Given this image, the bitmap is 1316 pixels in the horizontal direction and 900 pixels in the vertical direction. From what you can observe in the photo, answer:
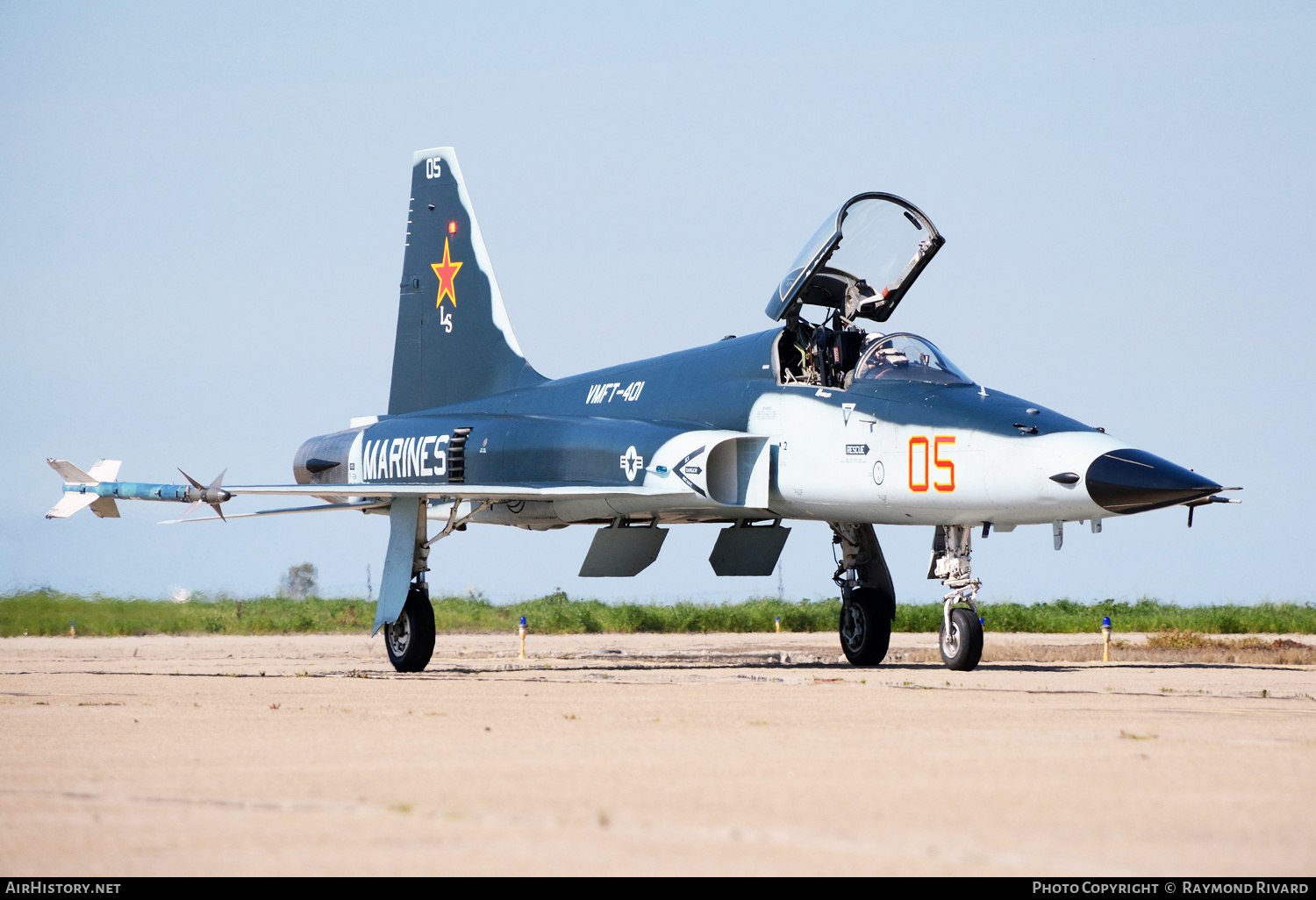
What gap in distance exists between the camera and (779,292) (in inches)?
581

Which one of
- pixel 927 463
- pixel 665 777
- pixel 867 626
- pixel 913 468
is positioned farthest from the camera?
pixel 867 626

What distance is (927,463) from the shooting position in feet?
42.4

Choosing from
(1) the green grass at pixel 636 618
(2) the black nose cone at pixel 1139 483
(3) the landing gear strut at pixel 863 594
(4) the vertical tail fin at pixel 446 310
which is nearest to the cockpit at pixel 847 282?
(3) the landing gear strut at pixel 863 594

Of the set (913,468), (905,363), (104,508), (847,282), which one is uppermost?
(847,282)

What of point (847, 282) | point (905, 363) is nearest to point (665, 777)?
point (905, 363)

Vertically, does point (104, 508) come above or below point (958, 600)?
above

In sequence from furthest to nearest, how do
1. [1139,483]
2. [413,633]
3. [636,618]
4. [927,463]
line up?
[636,618] → [413,633] → [927,463] → [1139,483]

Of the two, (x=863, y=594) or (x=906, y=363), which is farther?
(x=863, y=594)

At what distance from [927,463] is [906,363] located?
118 centimetres

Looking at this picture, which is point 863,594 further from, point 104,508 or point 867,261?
point 104,508

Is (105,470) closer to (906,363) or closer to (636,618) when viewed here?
(906,363)
